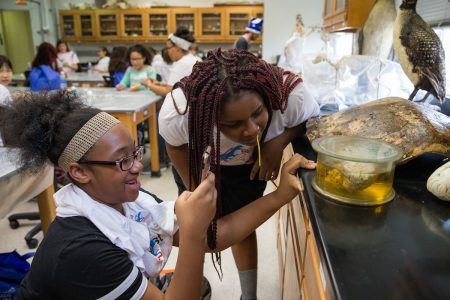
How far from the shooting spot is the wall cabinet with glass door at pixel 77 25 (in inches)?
280

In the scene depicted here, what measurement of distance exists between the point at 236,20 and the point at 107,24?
9.13 feet

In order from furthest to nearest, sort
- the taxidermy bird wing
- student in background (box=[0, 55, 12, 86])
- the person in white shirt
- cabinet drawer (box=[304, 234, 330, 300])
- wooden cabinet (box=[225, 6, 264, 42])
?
1. wooden cabinet (box=[225, 6, 264, 42])
2. the person in white shirt
3. student in background (box=[0, 55, 12, 86])
4. the taxidermy bird wing
5. cabinet drawer (box=[304, 234, 330, 300])

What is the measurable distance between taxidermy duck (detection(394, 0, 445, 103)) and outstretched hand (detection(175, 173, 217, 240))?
2.60ft

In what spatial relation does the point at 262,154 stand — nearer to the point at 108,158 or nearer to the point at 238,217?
the point at 238,217

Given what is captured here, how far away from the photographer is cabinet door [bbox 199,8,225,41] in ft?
22.5

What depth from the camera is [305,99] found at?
1.05 metres

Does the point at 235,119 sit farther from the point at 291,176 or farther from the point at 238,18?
the point at 238,18

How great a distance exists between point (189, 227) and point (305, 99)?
569 millimetres

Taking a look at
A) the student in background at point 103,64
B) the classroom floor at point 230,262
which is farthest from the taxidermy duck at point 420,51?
the student in background at point 103,64

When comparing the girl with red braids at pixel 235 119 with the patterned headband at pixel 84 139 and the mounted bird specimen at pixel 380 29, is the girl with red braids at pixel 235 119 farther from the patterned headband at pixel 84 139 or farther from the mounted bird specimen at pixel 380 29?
the mounted bird specimen at pixel 380 29

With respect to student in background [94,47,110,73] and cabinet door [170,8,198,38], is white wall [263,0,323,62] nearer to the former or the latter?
cabinet door [170,8,198,38]

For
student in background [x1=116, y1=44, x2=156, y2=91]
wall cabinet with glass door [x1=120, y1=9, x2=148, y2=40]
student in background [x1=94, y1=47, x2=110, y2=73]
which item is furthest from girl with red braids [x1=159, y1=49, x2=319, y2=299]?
wall cabinet with glass door [x1=120, y1=9, x2=148, y2=40]

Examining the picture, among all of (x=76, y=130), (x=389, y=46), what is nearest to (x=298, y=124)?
(x=76, y=130)

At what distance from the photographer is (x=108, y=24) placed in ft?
23.4
